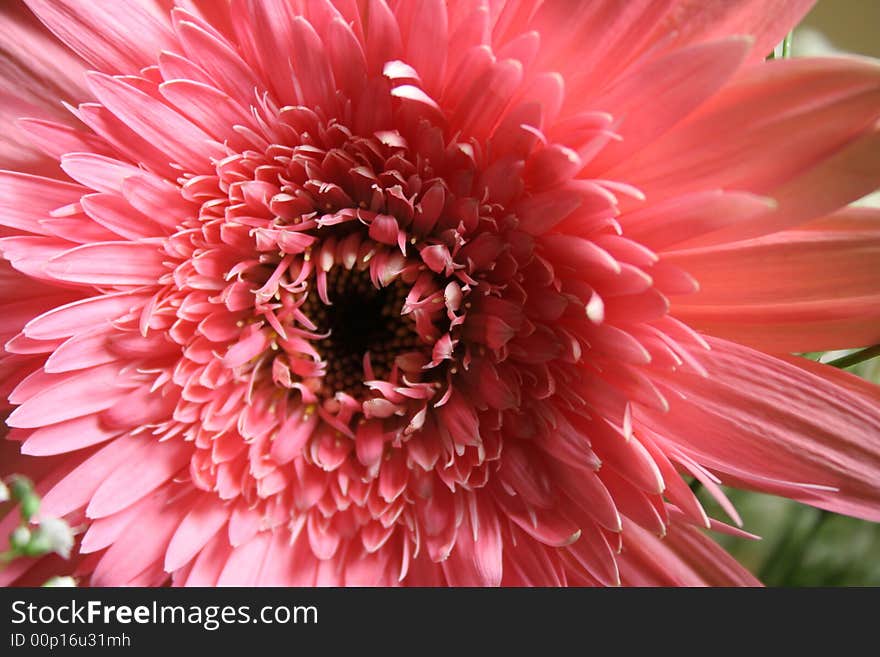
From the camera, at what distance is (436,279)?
63cm

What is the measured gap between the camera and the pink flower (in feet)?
1.55

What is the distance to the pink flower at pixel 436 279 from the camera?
1.55ft

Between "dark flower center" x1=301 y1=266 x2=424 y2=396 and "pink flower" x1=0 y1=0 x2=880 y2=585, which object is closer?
"pink flower" x1=0 y1=0 x2=880 y2=585

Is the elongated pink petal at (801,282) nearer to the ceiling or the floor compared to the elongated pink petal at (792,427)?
nearer to the ceiling

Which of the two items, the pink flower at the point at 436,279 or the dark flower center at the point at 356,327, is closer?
the pink flower at the point at 436,279

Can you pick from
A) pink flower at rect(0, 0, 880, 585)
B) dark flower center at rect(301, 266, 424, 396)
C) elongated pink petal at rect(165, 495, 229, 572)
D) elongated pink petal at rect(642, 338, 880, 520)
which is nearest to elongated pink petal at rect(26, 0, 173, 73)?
pink flower at rect(0, 0, 880, 585)

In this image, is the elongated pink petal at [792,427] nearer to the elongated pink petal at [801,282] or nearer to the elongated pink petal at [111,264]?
the elongated pink petal at [801,282]

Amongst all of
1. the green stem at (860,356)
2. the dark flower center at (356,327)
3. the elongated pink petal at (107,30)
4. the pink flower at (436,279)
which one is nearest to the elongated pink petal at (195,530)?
the pink flower at (436,279)

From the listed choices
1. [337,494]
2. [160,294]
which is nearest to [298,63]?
[160,294]

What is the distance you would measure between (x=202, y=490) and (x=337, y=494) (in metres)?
0.11

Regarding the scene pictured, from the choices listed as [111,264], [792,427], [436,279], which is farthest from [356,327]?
[792,427]

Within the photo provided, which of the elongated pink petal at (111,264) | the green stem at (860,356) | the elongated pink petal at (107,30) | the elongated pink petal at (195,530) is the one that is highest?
the green stem at (860,356)

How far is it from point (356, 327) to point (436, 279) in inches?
4.4

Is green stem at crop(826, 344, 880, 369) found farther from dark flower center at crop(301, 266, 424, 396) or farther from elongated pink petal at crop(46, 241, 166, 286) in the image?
elongated pink petal at crop(46, 241, 166, 286)
